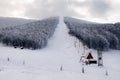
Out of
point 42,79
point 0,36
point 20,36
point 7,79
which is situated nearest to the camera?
point 7,79

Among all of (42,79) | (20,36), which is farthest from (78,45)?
(42,79)

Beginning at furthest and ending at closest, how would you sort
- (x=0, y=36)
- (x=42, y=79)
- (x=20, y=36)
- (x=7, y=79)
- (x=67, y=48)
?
(x=0, y=36)
(x=20, y=36)
(x=67, y=48)
(x=42, y=79)
(x=7, y=79)

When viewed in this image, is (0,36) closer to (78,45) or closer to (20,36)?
(20,36)

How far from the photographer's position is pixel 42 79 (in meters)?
20.3

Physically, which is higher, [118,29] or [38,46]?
[118,29]

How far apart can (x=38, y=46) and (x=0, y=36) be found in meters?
21.9

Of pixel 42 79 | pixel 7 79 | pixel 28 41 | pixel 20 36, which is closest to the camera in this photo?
pixel 7 79

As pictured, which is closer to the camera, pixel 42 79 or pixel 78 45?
pixel 42 79

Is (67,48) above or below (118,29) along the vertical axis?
below

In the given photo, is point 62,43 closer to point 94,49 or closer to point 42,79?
point 94,49

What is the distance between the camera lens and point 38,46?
8981 centimetres

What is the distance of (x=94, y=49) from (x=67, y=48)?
9.29 m

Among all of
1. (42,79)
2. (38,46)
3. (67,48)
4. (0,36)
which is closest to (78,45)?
(67,48)

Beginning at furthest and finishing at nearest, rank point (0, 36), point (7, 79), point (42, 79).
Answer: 1. point (0, 36)
2. point (42, 79)
3. point (7, 79)
